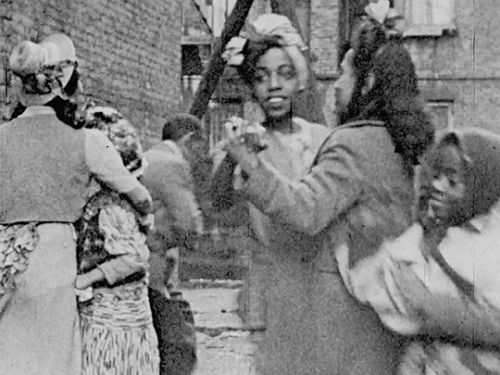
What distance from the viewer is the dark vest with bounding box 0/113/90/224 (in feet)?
9.66

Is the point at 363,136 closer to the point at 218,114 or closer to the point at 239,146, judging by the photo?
the point at 239,146

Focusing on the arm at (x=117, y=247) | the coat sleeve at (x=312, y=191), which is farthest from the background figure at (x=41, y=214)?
the coat sleeve at (x=312, y=191)

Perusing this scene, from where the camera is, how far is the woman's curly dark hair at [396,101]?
2.71m

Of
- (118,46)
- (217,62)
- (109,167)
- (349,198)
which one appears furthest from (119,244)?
(118,46)

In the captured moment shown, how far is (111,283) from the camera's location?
10.2 ft

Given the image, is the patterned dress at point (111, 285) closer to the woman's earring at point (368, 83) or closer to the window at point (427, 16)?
the woman's earring at point (368, 83)

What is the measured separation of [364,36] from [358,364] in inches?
39.6

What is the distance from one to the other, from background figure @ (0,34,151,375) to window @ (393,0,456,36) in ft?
3.63

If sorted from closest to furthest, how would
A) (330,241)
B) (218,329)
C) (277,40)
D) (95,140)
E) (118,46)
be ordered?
1. (330,241)
2. (277,40)
3. (95,140)
4. (218,329)
5. (118,46)

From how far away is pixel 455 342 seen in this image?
8.54 ft

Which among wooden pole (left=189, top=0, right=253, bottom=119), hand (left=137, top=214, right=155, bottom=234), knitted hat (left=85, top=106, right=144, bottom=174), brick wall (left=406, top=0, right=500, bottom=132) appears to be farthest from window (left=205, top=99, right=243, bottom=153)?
brick wall (left=406, top=0, right=500, bottom=132)

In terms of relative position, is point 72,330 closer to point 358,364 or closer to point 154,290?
point 154,290

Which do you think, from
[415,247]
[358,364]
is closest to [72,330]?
[358,364]

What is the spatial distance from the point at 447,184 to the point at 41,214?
4.22 ft
